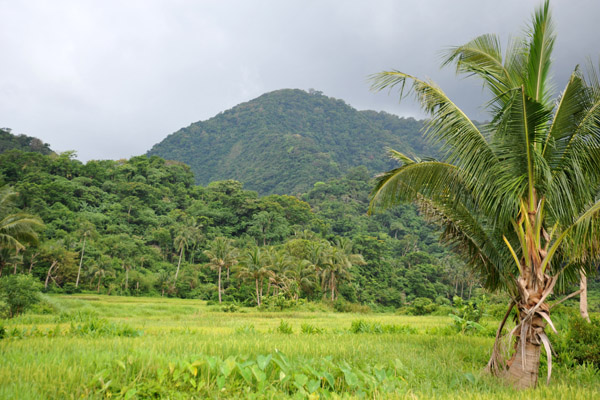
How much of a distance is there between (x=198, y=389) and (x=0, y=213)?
33852 millimetres

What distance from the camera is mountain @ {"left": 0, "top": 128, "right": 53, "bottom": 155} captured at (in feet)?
269

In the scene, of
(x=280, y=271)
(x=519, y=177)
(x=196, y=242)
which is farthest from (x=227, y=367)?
(x=196, y=242)

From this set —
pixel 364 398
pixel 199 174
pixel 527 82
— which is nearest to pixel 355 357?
pixel 364 398

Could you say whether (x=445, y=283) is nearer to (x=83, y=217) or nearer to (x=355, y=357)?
(x=83, y=217)

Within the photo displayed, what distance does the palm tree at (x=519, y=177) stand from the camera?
19.7ft

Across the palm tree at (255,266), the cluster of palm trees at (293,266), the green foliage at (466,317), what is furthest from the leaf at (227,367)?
the palm tree at (255,266)

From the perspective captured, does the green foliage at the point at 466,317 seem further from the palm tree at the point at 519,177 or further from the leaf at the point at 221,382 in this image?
the leaf at the point at 221,382

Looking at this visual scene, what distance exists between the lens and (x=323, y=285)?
51.5 metres

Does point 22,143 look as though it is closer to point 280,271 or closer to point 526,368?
point 280,271

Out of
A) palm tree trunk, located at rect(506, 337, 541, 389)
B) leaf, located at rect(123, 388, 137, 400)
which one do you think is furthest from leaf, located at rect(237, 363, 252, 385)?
palm tree trunk, located at rect(506, 337, 541, 389)

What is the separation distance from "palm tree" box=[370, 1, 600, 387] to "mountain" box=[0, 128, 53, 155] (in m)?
95.6

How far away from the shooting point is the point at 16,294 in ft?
72.8

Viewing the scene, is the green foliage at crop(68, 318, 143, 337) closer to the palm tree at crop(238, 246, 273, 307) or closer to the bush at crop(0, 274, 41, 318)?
the bush at crop(0, 274, 41, 318)

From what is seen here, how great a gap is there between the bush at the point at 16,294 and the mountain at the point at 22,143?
72.8 metres
